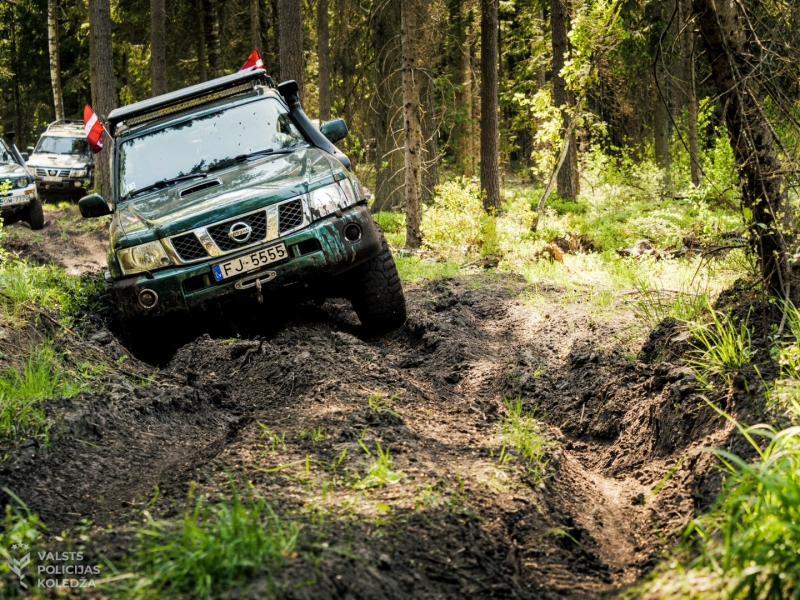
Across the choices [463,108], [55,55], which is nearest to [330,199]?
[463,108]

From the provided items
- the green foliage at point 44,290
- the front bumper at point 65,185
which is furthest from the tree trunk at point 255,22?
the green foliage at point 44,290

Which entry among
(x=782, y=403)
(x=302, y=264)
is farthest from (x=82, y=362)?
(x=782, y=403)

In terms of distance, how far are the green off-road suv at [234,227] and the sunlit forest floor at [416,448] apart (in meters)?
0.42

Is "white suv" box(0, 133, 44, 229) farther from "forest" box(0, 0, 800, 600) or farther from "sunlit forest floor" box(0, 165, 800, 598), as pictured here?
"sunlit forest floor" box(0, 165, 800, 598)

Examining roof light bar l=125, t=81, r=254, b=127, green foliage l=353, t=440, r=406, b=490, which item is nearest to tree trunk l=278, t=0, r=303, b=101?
roof light bar l=125, t=81, r=254, b=127

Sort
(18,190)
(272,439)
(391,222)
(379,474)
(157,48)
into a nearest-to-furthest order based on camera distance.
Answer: (379,474) < (272,439) < (18,190) < (391,222) < (157,48)

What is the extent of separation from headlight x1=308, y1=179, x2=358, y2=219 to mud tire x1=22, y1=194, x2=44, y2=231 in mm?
12249

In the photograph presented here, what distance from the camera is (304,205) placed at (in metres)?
6.20

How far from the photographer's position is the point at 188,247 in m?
6.11

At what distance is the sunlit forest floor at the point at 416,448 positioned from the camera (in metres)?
2.78

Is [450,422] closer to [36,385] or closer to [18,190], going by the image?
[36,385]

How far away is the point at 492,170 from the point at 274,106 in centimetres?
992

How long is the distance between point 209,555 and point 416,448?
1612 mm

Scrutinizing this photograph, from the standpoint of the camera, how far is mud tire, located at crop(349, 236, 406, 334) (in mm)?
6734
